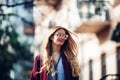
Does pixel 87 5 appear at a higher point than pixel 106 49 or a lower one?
higher

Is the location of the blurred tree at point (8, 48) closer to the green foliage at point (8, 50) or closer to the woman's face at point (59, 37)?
the green foliage at point (8, 50)

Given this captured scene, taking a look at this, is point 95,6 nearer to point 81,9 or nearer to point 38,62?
point 81,9

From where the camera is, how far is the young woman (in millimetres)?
2928

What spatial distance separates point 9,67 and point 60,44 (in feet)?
9.59

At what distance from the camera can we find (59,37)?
304 centimetres

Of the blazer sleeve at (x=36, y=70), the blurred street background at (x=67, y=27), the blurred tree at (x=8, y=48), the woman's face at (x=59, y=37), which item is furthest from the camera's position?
the blurred street background at (x=67, y=27)

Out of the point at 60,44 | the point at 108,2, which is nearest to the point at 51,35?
the point at 60,44

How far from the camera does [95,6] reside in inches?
237

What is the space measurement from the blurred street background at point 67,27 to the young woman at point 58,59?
2166mm

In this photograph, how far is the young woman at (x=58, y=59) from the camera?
2928 millimetres

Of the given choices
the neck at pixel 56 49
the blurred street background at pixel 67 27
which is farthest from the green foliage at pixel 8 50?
the neck at pixel 56 49

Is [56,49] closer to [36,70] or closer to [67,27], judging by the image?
[36,70]

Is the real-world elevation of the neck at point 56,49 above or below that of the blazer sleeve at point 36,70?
above

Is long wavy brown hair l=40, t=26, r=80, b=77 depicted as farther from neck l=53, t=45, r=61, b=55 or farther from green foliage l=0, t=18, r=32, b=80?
green foliage l=0, t=18, r=32, b=80
